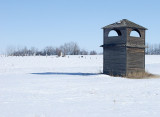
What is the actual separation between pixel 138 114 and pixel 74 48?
432 feet

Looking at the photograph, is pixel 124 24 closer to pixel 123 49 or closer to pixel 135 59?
pixel 123 49

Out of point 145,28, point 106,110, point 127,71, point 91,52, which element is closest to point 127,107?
point 106,110

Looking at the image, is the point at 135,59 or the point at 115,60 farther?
the point at 135,59

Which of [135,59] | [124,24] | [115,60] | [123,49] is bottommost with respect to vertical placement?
[115,60]

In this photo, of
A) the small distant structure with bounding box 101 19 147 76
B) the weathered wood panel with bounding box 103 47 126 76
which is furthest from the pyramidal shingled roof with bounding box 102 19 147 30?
the weathered wood panel with bounding box 103 47 126 76

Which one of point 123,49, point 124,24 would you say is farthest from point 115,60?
point 124,24

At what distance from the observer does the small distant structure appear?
24.3 metres

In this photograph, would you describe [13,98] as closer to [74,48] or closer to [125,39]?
[125,39]

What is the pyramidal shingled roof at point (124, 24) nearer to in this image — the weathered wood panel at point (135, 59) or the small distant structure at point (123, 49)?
the small distant structure at point (123, 49)

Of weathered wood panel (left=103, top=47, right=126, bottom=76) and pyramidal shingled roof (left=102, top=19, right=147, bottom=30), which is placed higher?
pyramidal shingled roof (left=102, top=19, right=147, bottom=30)

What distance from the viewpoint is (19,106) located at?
9.72m

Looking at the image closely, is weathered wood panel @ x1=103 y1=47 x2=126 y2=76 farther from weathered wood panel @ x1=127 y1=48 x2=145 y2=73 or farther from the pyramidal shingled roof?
the pyramidal shingled roof

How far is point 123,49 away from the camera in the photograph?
24.3 meters

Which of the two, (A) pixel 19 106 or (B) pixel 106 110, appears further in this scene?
(A) pixel 19 106
